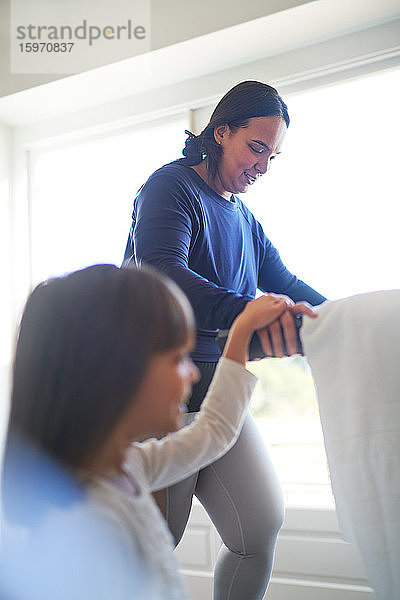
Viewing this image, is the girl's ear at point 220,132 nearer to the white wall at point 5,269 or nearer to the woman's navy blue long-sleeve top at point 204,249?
the woman's navy blue long-sleeve top at point 204,249

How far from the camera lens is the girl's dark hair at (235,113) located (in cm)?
142

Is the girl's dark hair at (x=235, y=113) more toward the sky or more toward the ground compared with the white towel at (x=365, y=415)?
more toward the sky

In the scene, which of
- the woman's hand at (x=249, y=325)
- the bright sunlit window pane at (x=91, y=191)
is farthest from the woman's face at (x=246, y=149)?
the bright sunlit window pane at (x=91, y=191)

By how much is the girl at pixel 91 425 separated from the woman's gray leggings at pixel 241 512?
1.58ft

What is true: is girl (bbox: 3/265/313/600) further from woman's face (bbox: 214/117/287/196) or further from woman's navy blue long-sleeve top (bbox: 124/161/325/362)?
woman's face (bbox: 214/117/287/196)

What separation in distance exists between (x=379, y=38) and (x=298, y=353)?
143 cm

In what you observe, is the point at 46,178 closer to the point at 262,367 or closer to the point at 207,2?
the point at 207,2

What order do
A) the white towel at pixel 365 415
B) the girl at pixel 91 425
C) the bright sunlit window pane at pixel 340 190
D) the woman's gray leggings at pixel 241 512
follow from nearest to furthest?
the girl at pixel 91 425 < the white towel at pixel 365 415 < the woman's gray leggings at pixel 241 512 < the bright sunlit window pane at pixel 340 190

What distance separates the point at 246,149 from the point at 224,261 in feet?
0.89

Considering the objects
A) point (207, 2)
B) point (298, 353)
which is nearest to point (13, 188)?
point (207, 2)

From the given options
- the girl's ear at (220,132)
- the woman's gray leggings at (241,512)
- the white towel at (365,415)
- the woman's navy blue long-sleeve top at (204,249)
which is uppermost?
the girl's ear at (220,132)

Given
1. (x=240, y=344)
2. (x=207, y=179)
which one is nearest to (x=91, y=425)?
(x=240, y=344)

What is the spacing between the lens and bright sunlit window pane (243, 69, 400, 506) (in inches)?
79.0

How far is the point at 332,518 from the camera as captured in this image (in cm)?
194
